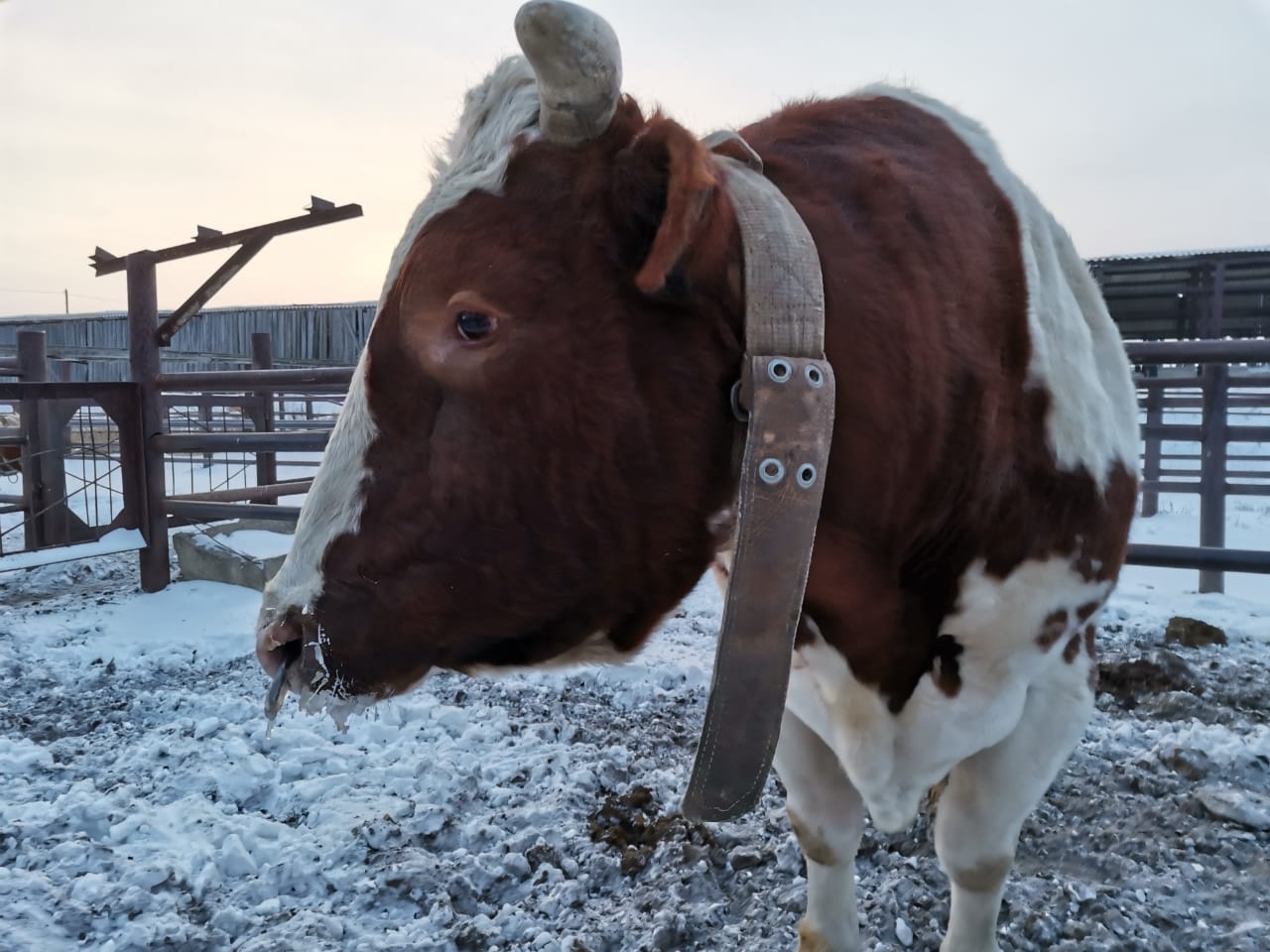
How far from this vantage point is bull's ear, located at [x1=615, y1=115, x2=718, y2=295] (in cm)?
94

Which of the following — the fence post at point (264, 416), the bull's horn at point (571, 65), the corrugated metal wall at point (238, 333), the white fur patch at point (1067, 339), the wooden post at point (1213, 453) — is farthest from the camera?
the corrugated metal wall at point (238, 333)

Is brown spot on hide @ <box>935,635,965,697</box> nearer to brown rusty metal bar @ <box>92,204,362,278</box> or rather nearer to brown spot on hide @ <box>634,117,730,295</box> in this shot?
brown spot on hide @ <box>634,117,730,295</box>

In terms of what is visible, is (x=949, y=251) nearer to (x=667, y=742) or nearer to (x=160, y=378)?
(x=667, y=742)

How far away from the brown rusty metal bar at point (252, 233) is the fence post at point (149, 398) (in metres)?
0.11

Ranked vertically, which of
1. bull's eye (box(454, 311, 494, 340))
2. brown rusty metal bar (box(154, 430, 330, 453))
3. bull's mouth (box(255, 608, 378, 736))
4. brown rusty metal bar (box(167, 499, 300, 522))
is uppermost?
bull's eye (box(454, 311, 494, 340))

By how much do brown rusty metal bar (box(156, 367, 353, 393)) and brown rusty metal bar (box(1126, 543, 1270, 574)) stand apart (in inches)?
150

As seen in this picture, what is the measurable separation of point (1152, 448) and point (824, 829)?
22.4 feet

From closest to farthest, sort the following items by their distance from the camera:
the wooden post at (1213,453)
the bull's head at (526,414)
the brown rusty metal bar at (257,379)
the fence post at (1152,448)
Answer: the bull's head at (526,414) < the brown rusty metal bar at (257,379) < the wooden post at (1213,453) < the fence post at (1152,448)

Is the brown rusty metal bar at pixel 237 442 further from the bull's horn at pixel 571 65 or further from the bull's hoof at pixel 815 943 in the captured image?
the bull's horn at pixel 571 65

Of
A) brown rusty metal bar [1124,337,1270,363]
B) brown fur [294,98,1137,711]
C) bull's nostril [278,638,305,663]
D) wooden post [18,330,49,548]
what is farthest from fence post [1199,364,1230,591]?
wooden post [18,330,49,548]

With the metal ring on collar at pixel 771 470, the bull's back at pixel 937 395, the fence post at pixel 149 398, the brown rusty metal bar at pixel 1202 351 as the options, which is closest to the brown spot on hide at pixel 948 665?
the bull's back at pixel 937 395

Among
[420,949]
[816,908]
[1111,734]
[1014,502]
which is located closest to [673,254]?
[1014,502]

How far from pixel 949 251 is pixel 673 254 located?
584 millimetres

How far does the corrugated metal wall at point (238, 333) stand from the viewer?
23.4m
